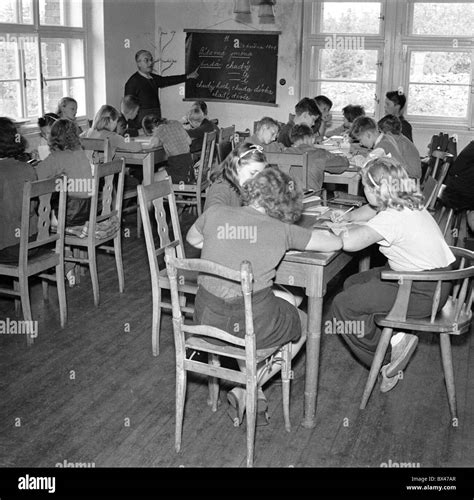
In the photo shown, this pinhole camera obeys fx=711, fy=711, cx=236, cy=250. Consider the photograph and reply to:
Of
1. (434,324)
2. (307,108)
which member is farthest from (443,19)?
(434,324)

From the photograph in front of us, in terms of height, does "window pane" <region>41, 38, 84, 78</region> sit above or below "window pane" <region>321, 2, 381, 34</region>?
below

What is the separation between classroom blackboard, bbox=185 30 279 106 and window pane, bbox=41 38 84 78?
1558mm

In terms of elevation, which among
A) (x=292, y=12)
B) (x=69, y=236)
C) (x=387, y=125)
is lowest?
(x=69, y=236)

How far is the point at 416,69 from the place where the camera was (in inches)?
313

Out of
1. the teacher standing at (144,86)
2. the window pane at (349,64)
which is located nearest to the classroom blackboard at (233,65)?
the window pane at (349,64)

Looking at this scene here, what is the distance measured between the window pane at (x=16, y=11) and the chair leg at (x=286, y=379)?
4.79 m

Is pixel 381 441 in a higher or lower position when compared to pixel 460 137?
lower

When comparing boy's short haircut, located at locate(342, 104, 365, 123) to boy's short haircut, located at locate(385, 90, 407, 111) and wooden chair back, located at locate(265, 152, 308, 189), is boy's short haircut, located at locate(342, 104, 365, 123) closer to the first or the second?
boy's short haircut, located at locate(385, 90, 407, 111)

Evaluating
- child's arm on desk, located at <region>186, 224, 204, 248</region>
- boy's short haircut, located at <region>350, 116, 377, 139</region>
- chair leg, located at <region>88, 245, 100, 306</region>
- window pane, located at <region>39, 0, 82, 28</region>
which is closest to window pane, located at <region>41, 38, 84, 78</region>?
window pane, located at <region>39, 0, 82, 28</region>

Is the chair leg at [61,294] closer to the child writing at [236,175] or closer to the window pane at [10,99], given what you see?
the child writing at [236,175]

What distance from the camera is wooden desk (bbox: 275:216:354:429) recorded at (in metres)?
2.83

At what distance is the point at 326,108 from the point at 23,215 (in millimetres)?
4416
